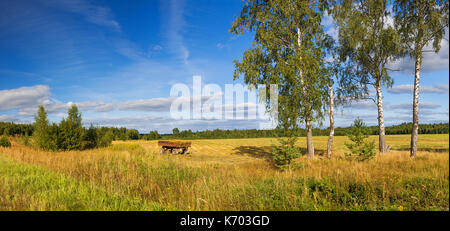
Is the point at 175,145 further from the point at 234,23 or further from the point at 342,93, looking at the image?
the point at 342,93

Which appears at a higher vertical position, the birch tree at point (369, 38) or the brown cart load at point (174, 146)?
the birch tree at point (369, 38)

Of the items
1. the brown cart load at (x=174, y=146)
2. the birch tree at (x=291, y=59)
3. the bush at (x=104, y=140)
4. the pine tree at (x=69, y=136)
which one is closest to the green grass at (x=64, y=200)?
the birch tree at (x=291, y=59)

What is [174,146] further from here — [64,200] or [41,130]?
[64,200]

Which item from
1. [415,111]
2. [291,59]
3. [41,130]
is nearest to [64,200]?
[291,59]

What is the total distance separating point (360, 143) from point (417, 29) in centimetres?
875

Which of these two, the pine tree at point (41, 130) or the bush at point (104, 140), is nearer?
the pine tree at point (41, 130)

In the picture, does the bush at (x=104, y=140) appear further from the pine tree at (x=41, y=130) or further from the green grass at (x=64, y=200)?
the green grass at (x=64, y=200)

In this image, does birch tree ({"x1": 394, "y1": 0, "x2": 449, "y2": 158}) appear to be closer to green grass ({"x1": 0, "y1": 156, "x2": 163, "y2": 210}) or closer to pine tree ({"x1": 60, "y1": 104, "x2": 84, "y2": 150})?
green grass ({"x1": 0, "y1": 156, "x2": 163, "y2": 210})

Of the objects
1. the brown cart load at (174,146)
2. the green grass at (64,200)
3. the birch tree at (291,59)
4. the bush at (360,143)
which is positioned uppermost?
the birch tree at (291,59)

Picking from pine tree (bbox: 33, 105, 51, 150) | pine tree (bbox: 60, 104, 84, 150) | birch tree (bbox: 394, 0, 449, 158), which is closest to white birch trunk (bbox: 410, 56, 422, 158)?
birch tree (bbox: 394, 0, 449, 158)

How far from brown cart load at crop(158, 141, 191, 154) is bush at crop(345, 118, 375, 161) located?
20721mm

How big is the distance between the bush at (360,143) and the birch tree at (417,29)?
345 cm

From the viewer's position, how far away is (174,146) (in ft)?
95.2

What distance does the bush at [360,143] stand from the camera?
12.6 metres
